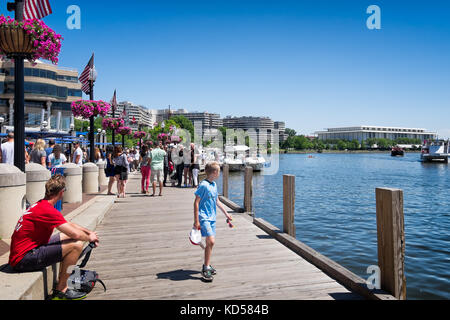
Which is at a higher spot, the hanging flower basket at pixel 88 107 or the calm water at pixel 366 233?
the hanging flower basket at pixel 88 107

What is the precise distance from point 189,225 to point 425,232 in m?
10.5

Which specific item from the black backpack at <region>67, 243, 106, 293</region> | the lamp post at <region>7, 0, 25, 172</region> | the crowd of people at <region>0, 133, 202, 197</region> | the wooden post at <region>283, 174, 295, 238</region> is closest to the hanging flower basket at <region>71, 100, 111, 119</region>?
the crowd of people at <region>0, 133, 202, 197</region>

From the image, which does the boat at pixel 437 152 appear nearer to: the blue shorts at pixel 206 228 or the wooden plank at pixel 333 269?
the wooden plank at pixel 333 269

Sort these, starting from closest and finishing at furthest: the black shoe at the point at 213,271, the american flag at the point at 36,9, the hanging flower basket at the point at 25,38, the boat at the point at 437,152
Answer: the black shoe at the point at 213,271 < the hanging flower basket at the point at 25,38 < the american flag at the point at 36,9 < the boat at the point at 437,152

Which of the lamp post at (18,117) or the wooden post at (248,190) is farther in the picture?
the wooden post at (248,190)

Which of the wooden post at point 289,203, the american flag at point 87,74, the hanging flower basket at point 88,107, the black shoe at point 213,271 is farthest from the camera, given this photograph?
the hanging flower basket at point 88,107

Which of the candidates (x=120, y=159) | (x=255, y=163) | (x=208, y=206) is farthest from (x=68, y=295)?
(x=255, y=163)

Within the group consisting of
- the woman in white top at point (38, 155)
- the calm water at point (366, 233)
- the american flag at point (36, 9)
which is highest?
the american flag at point (36, 9)

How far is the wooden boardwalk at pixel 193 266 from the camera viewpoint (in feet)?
14.9

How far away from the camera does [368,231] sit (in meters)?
14.0

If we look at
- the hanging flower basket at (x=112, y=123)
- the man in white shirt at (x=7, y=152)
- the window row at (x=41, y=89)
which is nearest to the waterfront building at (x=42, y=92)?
the window row at (x=41, y=89)

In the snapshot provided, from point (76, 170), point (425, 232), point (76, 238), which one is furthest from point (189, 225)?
point (425, 232)

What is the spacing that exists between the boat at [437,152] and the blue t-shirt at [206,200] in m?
98.3
